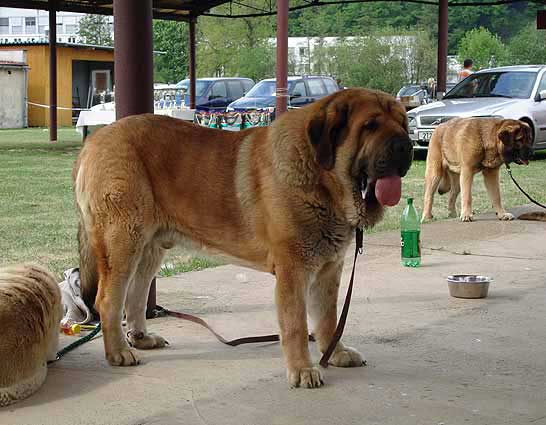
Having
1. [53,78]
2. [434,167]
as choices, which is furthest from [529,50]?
[434,167]

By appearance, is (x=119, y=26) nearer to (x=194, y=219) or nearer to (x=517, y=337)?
(x=194, y=219)

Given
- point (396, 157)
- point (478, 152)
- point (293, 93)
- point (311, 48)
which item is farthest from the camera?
point (311, 48)

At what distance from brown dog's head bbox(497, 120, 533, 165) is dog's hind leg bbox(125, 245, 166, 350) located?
683 cm

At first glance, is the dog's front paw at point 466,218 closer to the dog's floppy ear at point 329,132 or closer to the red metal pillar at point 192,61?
the dog's floppy ear at point 329,132

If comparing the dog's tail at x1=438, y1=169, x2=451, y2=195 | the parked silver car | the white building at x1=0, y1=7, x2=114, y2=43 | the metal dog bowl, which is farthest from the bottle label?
the white building at x1=0, y1=7, x2=114, y2=43

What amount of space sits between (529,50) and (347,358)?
72651 millimetres

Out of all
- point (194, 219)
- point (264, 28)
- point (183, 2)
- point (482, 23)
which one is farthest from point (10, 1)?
point (482, 23)

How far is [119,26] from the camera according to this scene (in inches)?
241

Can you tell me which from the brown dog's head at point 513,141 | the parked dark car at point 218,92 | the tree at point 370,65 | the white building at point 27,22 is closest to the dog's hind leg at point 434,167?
the brown dog's head at point 513,141

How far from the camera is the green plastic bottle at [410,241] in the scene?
800cm

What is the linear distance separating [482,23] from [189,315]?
100678mm

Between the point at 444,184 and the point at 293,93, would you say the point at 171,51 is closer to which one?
the point at 293,93

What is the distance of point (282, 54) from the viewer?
1862 cm

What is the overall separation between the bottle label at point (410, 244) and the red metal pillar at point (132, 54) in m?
2.88
